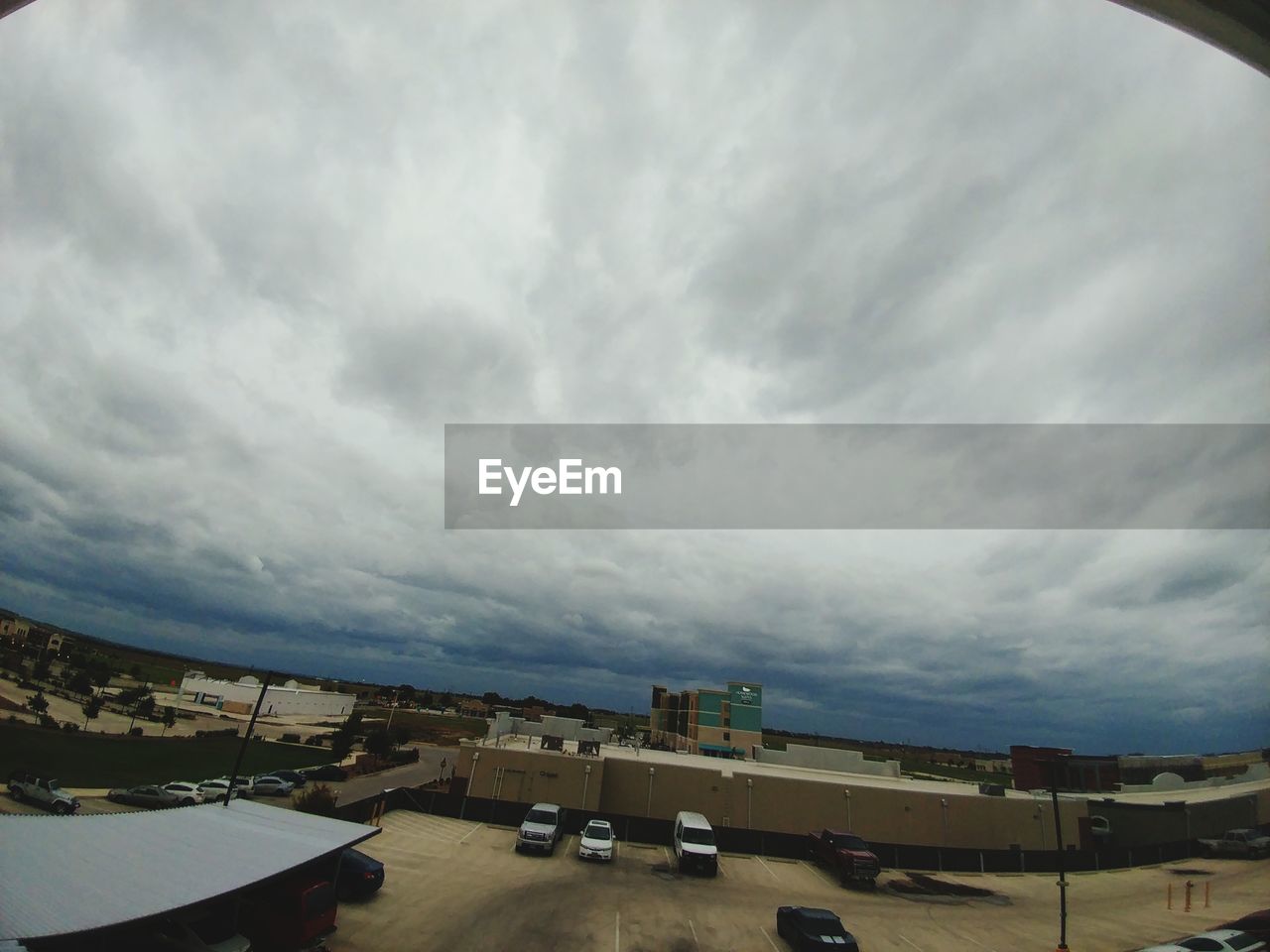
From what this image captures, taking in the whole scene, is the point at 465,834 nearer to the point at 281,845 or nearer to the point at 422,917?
the point at 422,917

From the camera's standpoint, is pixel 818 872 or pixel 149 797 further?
pixel 149 797

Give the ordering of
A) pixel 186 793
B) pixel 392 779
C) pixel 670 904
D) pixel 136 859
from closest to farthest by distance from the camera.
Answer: pixel 136 859 → pixel 670 904 → pixel 186 793 → pixel 392 779

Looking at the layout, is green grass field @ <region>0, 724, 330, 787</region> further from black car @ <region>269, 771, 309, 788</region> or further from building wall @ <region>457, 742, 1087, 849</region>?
building wall @ <region>457, 742, 1087, 849</region>

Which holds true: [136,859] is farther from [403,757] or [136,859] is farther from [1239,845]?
[1239,845]

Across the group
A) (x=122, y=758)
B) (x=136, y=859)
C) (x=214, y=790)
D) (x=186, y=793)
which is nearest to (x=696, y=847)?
(x=136, y=859)

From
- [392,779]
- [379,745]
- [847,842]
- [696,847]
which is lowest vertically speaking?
[392,779]

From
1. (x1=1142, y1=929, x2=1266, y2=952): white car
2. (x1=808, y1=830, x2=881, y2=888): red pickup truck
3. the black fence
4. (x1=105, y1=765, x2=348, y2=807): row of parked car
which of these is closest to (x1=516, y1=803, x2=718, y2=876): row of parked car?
the black fence

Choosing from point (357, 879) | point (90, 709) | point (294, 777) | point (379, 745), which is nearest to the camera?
point (357, 879)

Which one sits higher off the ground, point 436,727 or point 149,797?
point 149,797
